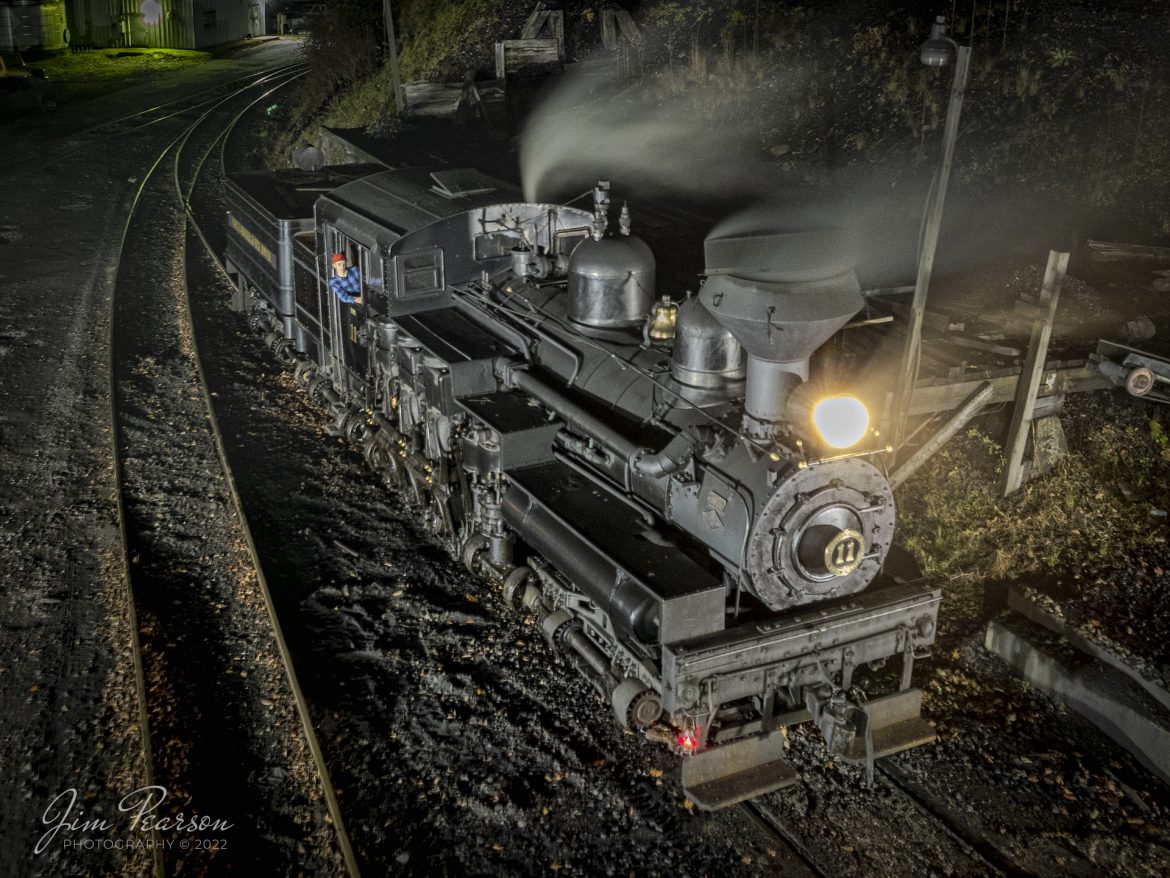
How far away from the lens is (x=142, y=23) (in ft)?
150

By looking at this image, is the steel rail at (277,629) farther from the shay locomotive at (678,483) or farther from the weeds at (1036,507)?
the weeds at (1036,507)

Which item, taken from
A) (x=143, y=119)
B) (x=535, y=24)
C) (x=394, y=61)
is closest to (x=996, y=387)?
(x=394, y=61)

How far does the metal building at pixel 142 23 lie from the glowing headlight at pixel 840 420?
46606 millimetres

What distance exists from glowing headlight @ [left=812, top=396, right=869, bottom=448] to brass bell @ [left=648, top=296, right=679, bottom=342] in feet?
6.71

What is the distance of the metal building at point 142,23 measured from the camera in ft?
149

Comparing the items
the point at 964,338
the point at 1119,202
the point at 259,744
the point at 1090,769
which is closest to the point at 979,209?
the point at 1119,202

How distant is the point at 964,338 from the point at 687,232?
7.42 metres

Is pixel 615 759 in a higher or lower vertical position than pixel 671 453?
lower

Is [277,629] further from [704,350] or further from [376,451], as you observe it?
[704,350]

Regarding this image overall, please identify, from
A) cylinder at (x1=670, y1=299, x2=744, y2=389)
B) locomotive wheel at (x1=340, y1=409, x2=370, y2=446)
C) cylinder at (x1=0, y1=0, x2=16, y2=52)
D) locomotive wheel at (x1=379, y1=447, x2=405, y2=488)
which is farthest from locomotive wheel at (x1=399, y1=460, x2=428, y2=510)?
cylinder at (x1=0, y1=0, x2=16, y2=52)

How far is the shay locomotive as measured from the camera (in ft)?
21.7

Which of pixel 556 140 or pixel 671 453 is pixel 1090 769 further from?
pixel 556 140

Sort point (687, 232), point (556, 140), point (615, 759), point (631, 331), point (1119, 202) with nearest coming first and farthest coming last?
point (615, 759) → point (631, 331) → point (1119, 202) → point (687, 232) → point (556, 140)

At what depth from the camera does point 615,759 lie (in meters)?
7.34
